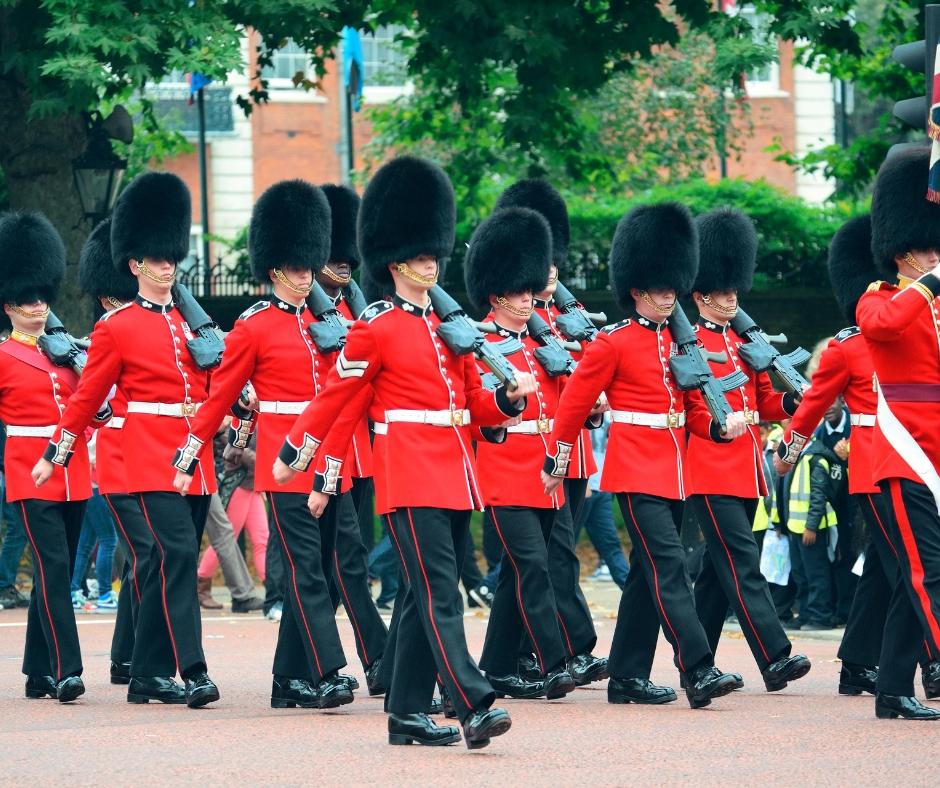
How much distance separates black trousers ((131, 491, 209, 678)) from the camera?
843 centimetres

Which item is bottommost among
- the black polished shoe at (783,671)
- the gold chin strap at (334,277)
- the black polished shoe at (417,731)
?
the black polished shoe at (783,671)

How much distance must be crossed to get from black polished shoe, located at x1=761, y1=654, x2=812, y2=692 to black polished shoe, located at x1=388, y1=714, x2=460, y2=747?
1895mm

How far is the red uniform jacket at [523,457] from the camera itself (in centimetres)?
877

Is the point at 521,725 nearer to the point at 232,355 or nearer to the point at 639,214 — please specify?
the point at 232,355

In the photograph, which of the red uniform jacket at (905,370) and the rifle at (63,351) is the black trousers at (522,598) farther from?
the rifle at (63,351)

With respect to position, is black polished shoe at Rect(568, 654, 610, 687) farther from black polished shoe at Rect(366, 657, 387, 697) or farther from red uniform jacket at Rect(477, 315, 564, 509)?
black polished shoe at Rect(366, 657, 387, 697)

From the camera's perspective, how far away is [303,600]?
8.25 m

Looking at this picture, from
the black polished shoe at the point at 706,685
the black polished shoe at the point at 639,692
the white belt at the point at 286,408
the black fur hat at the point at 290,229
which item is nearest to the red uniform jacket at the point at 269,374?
the white belt at the point at 286,408

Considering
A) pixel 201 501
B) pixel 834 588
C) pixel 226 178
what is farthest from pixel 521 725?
pixel 226 178

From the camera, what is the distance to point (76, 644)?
880cm

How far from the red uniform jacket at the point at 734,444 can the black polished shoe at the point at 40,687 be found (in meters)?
2.79

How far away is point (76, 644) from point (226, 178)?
20197 mm

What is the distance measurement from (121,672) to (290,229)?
2109 millimetres

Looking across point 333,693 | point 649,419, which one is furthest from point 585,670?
point 333,693
